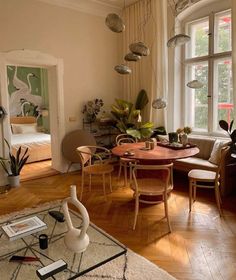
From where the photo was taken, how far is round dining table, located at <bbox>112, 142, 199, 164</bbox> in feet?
10.2

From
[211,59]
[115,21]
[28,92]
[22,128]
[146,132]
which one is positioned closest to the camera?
[115,21]

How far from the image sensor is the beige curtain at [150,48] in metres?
5.03

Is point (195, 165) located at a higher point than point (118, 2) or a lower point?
lower

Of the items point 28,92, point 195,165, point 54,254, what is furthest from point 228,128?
point 28,92

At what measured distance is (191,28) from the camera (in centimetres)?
495

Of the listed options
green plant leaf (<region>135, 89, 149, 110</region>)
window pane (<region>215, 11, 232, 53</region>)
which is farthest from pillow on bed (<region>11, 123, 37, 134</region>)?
window pane (<region>215, 11, 232, 53</region>)

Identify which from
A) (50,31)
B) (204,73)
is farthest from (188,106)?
(50,31)

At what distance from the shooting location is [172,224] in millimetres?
2969

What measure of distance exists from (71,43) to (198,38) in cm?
255

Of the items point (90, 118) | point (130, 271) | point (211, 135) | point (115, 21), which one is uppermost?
point (115, 21)

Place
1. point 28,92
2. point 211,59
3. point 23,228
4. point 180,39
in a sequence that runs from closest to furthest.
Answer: point 23,228 < point 180,39 < point 211,59 < point 28,92

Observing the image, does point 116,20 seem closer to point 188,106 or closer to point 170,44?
point 170,44

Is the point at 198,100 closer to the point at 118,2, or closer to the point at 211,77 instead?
the point at 211,77

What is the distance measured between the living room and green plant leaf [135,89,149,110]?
0.38 feet
